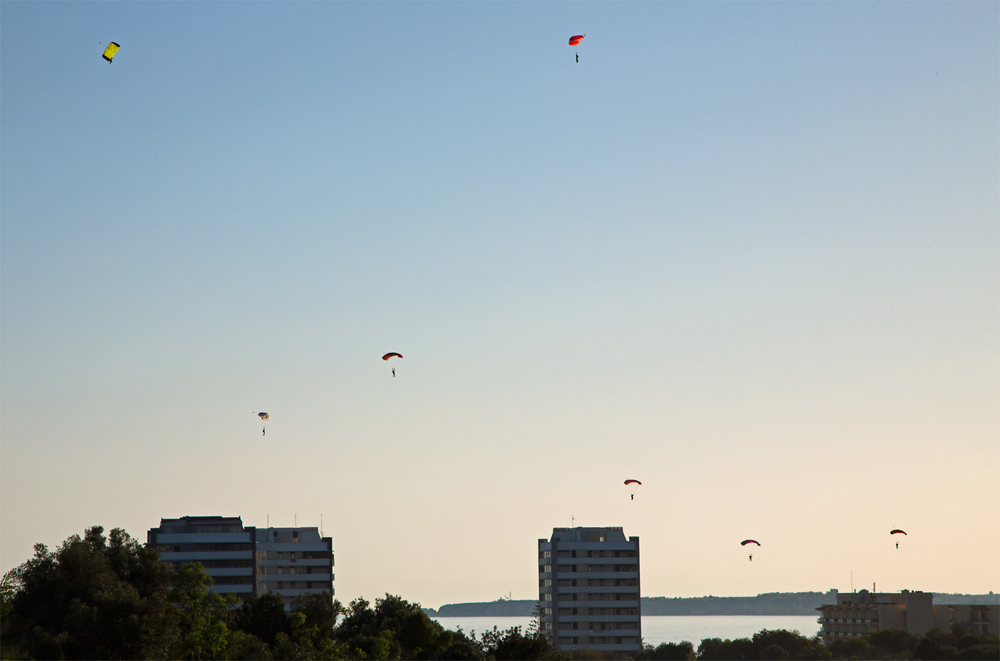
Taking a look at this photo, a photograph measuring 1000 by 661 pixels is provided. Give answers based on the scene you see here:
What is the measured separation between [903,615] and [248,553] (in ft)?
369

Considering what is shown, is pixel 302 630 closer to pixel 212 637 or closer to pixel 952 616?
pixel 212 637

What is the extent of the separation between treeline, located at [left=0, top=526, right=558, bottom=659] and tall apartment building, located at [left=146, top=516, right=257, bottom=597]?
261 feet

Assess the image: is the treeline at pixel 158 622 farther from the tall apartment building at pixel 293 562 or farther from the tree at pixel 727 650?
the tree at pixel 727 650

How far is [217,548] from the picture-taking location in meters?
157

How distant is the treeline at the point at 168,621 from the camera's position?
49062mm

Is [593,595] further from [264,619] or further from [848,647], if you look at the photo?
[264,619]

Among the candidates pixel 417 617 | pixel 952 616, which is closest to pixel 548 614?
pixel 952 616

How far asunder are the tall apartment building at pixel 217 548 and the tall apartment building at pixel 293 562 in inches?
126

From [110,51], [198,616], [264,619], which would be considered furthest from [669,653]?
[110,51]

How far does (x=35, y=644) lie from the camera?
163 ft

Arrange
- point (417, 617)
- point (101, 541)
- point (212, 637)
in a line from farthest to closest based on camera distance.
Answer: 1. point (417, 617)
2. point (101, 541)
3. point (212, 637)

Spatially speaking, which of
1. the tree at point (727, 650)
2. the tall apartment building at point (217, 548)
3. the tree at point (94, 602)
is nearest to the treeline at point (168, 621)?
the tree at point (94, 602)

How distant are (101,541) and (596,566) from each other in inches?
4963

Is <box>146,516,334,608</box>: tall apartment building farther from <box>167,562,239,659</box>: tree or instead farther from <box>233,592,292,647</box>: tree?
<box>167,562,239,659</box>: tree
